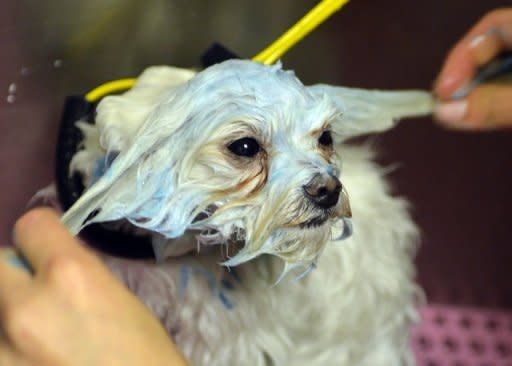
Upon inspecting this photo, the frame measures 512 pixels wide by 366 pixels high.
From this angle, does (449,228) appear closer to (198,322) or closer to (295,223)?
(198,322)

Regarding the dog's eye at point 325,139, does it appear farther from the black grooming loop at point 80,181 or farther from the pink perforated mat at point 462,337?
Result: the pink perforated mat at point 462,337

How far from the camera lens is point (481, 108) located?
2.77ft

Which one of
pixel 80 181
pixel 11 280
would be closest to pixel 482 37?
pixel 80 181

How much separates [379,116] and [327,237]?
8.3 inches

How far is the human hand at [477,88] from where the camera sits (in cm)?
84

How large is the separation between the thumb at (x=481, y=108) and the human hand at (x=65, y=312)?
18.3 inches

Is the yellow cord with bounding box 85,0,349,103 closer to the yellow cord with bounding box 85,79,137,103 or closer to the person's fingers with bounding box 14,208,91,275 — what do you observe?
the yellow cord with bounding box 85,79,137,103

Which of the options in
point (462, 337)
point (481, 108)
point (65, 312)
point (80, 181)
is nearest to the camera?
point (65, 312)

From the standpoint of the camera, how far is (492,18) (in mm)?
883

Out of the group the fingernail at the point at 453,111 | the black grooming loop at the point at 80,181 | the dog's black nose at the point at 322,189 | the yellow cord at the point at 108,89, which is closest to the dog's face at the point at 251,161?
the dog's black nose at the point at 322,189

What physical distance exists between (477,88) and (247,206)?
408 mm

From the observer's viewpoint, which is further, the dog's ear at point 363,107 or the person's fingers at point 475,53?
the person's fingers at point 475,53

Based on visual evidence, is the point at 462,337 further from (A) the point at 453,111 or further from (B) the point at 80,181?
(B) the point at 80,181

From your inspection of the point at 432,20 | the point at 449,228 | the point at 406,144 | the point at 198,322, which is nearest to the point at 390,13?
the point at 432,20
